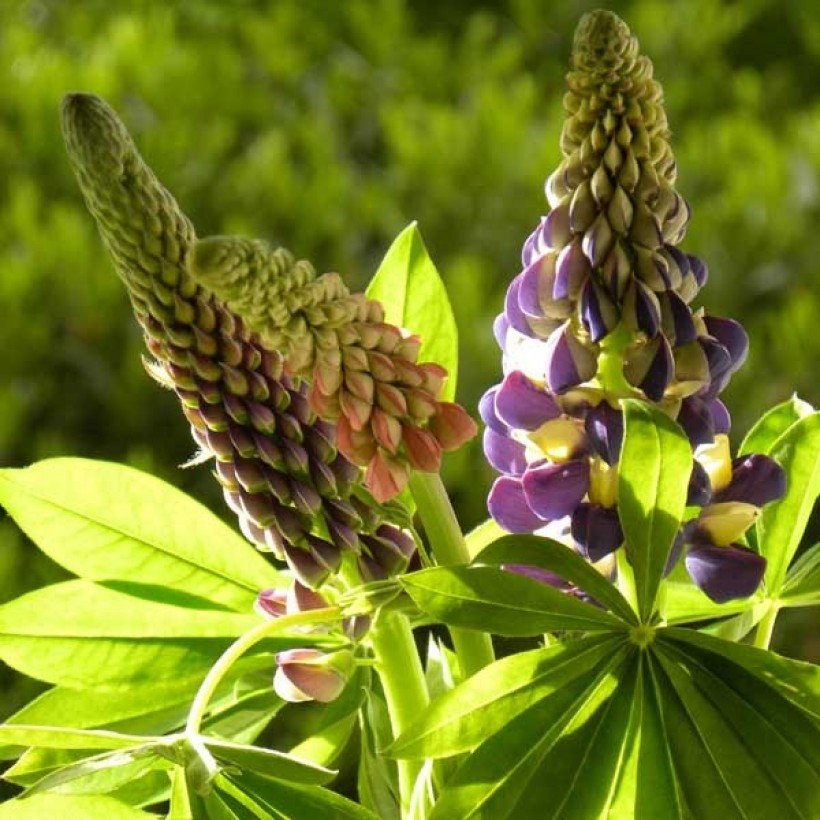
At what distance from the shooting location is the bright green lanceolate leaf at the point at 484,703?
52cm

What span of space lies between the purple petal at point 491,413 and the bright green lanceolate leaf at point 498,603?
0.07 meters

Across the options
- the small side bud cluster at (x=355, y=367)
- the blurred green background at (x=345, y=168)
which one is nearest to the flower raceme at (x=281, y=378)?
the small side bud cluster at (x=355, y=367)

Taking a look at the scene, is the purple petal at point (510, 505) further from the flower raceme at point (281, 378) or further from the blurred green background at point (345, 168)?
the blurred green background at point (345, 168)

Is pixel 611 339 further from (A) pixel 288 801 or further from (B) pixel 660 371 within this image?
(A) pixel 288 801

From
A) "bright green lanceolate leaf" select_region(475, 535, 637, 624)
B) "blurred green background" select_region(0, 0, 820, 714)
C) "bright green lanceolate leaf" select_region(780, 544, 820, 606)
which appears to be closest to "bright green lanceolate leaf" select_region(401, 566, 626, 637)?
"bright green lanceolate leaf" select_region(475, 535, 637, 624)

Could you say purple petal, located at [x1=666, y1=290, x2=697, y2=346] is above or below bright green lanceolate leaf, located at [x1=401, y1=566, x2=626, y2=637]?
above

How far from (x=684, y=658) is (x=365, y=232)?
6.22 ft

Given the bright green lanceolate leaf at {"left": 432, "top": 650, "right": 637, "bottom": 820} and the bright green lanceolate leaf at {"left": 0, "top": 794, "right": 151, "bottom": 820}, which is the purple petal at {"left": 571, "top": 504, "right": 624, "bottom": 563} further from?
the bright green lanceolate leaf at {"left": 0, "top": 794, "right": 151, "bottom": 820}

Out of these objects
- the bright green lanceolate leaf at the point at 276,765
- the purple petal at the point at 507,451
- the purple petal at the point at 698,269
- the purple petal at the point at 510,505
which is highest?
the purple petal at the point at 698,269

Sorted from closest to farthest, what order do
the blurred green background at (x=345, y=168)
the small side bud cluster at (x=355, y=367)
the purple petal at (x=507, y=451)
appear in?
the small side bud cluster at (x=355, y=367) → the purple petal at (x=507, y=451) → the blurred green background at (x=345, y=168)

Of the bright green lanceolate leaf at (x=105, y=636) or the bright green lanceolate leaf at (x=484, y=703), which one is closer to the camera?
the bright green lanceolate leaf at (x=484, y=703)

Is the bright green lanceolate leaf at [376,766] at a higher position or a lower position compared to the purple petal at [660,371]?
lower

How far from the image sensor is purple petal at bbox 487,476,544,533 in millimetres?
564

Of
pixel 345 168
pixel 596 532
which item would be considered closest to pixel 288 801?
pixel 596 532
